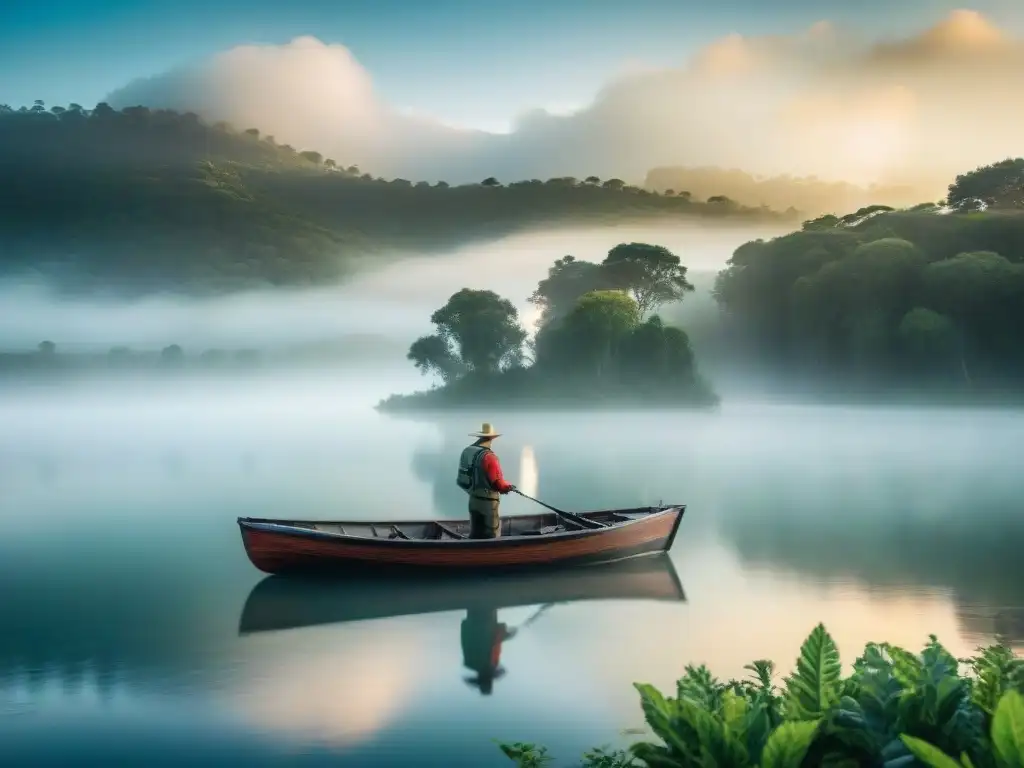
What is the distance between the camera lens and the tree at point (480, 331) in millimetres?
75812

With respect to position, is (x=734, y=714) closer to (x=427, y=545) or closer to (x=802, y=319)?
(x=427, y=545)

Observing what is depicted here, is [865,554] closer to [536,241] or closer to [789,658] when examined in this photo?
[789,658]

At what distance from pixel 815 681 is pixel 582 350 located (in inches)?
2640

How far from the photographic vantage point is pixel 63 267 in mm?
127688

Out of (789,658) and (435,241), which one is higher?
(435,241)

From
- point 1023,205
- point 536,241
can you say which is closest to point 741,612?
point 1023,205

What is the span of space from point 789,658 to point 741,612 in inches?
97.6

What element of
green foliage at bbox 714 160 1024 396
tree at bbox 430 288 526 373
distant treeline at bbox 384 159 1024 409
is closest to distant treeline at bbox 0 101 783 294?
distant treeline at bbox 384 159 1024 409

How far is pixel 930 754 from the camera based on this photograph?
3.37 metres

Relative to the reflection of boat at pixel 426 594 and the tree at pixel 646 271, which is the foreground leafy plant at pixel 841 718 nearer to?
the reflection of boat at pixel 426 594

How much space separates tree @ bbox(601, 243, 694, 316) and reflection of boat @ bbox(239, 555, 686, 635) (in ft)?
229

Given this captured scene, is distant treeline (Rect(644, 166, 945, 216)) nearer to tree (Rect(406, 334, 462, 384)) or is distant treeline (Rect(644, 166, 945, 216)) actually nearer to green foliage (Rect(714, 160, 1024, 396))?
green foliage (Rect(714, 160, 1024, 396))

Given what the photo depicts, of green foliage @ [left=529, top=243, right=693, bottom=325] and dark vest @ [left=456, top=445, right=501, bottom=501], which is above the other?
green foliage @ [left=529, top=243, right=693, bottom=325]

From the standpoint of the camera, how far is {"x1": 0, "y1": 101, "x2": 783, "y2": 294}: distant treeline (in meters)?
128
